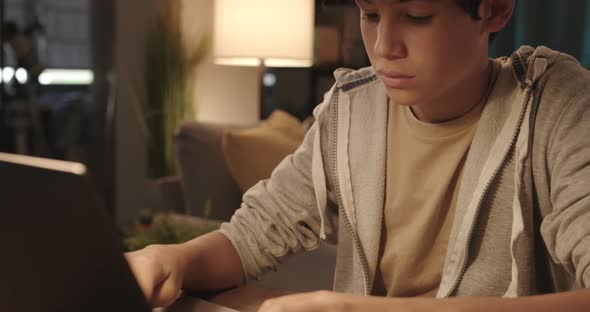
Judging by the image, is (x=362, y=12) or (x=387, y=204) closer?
(x=362, y=12)

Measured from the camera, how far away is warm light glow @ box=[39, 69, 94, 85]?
562 centimetres

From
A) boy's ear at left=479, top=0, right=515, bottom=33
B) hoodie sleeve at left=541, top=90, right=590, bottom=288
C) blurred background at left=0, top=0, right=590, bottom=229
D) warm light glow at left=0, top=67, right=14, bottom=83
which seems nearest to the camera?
hoodie sleeve at left=541, top=90, right=590, bottom=288

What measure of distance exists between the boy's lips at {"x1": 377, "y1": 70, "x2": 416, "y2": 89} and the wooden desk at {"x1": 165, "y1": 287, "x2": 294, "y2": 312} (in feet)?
1.08

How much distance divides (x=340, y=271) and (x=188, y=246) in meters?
0.29

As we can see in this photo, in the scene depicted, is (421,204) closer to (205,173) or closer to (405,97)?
(405,97)

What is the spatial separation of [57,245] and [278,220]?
0.64 metres

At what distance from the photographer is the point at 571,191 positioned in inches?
36.3

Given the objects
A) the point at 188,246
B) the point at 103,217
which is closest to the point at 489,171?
the point at 188,246

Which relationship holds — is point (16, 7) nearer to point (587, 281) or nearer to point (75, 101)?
point (75, 101)

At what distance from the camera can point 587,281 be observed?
0.85 meters

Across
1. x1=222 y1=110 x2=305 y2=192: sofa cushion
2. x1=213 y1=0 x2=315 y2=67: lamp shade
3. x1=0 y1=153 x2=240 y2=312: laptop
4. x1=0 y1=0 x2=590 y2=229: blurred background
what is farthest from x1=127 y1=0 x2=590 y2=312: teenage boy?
x1=0 y1=0 x2=590 y2=229: blurred background

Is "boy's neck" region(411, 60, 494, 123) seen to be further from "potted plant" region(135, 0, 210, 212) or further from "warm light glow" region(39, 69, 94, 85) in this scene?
"warm light glow" region(39, 69, 94, 85)

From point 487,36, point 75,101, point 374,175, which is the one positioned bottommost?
point 75,101

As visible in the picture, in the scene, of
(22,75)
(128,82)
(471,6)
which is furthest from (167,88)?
(471,6)
